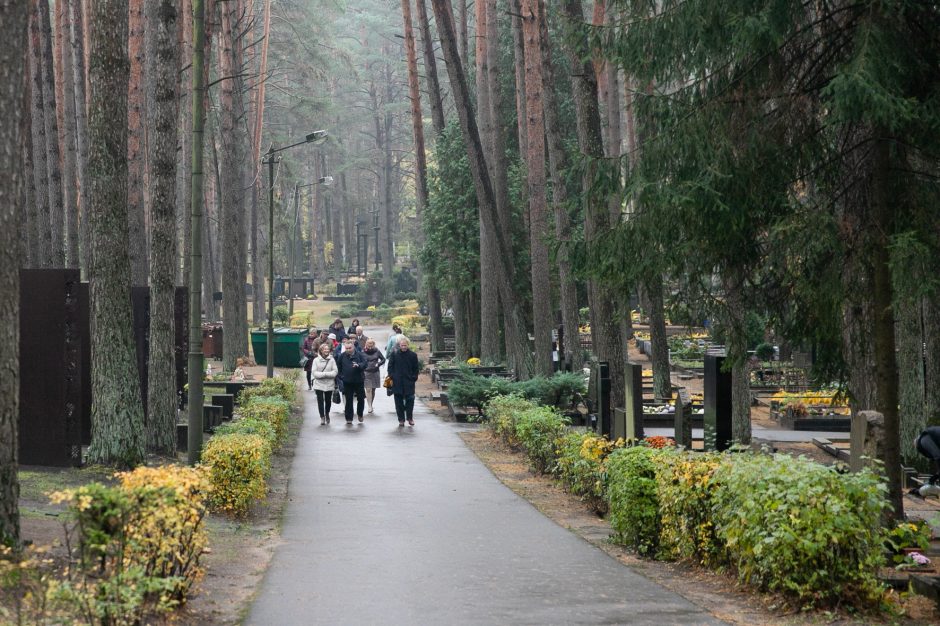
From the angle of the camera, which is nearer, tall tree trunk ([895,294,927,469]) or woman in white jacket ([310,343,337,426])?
tall tree trunk ([895,294,927,469])

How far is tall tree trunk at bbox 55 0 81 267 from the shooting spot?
109ft

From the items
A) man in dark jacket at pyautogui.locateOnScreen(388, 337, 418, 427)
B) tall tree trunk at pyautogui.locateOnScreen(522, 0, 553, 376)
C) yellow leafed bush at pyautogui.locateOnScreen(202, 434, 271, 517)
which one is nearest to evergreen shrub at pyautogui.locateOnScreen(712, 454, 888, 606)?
yellow leafed bush at pyautogui.locateOnScreen(202, 434, 271, 517)

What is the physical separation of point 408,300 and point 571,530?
6903 cm

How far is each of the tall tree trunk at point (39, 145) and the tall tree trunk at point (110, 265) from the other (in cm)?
1619

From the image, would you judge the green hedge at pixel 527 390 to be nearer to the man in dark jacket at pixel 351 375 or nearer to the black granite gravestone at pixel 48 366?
the man in dark jacket at pixel 351 375

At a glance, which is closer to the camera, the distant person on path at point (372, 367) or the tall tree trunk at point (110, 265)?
the tall tree trunk at point (110, 265)

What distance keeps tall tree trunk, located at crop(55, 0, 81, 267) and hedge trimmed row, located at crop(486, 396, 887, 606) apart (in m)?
23.9

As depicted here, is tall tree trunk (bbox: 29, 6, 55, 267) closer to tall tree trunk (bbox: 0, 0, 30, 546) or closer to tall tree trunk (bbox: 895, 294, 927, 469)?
tall tree trunk (bbox: 895, 294, 927, 469)

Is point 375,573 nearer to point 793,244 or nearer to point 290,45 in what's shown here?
point 793,244

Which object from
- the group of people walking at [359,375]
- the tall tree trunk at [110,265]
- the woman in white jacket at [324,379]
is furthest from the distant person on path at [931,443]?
the woman in white jacket at [324,379]

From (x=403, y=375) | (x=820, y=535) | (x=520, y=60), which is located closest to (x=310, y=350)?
(x=520, y=60)

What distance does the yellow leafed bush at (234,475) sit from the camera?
1322cm

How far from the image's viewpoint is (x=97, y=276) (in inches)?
593

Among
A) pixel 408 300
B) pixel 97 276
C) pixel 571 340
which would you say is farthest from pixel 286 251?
pixel 97 276
